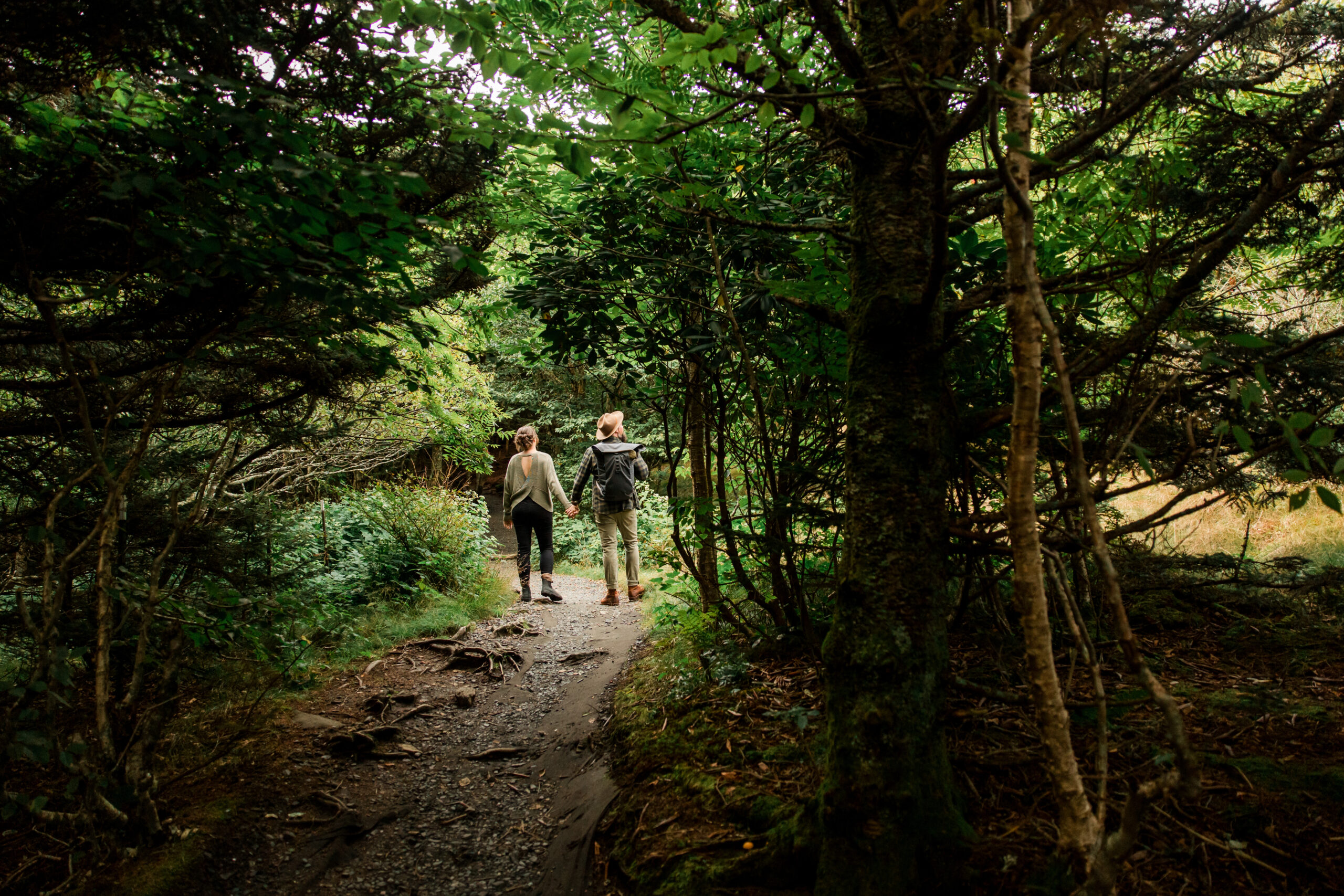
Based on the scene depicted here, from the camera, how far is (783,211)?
3.36m

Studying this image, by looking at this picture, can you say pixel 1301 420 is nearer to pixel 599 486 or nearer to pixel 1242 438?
pixel 1242 438

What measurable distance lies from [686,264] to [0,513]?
3987 mm

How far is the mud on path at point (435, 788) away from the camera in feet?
10.3

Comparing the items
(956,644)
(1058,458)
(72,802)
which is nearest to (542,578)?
(72,802)

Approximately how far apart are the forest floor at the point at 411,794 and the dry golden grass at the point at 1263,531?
18.8 feet

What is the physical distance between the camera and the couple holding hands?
24.8 feet

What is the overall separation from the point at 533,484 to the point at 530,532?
0.80m

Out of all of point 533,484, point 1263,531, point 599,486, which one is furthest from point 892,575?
point 1263,531

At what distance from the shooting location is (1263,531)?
7.32m

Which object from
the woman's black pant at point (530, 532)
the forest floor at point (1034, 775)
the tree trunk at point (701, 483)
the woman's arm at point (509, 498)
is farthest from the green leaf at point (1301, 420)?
the woman's arm at point (509, 498)

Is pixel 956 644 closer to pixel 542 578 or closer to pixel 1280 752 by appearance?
pixel 1280 752

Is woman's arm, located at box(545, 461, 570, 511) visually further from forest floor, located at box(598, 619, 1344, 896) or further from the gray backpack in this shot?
forest floor, located at box(598, 619, 1344, 896)

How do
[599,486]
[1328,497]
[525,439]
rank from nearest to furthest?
[1328,497]
[599,486]
[525,439]

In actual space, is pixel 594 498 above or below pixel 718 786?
above
